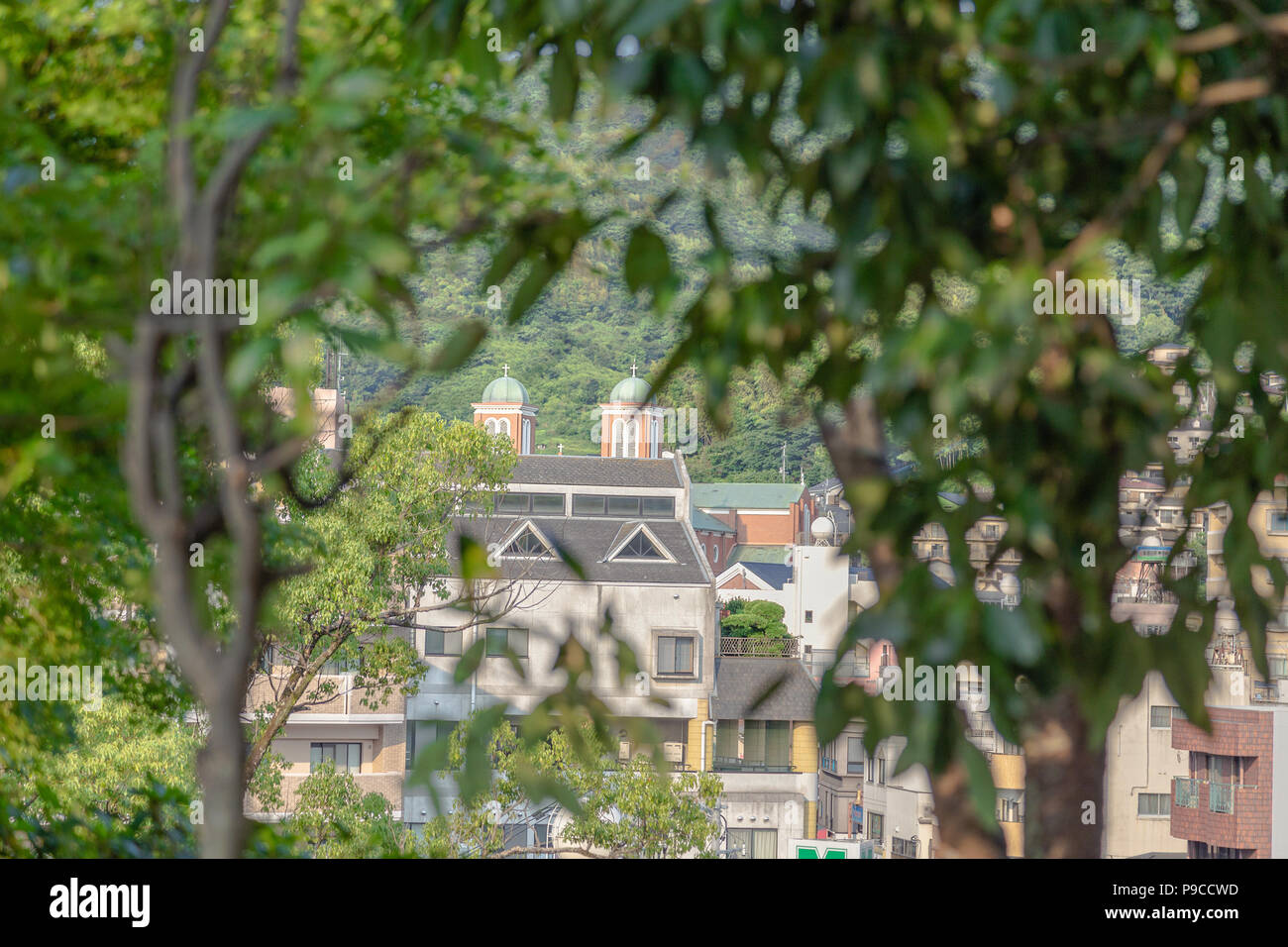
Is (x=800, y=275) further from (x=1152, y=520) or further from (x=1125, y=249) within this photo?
(x=1152, y=520)

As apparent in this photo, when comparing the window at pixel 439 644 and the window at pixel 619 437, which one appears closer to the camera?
the window at pixel 619 437

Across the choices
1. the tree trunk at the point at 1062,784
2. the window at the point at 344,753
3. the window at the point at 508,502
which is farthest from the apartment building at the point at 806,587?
the window at the point at 344,753

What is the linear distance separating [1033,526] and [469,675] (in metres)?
0.42

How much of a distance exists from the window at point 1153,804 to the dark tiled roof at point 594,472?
353cm

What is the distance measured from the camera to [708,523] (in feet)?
38.2

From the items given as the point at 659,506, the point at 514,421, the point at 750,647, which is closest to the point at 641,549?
the point at 659,506

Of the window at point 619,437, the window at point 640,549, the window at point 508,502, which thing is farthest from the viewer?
the window at point 640,549

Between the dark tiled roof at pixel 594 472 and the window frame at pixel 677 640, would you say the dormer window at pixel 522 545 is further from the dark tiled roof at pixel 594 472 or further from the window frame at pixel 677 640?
the window frame at pixel 677 640

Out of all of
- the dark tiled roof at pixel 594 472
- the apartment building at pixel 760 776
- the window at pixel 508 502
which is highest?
the dark tiled roof at pixel 594 472

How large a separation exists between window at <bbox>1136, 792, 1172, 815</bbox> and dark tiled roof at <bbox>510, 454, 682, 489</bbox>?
139 inches

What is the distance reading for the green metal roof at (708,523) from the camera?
10779 mm

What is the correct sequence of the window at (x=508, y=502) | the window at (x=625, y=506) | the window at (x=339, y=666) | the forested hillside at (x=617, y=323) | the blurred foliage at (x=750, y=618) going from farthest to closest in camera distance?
the blurred foliage at (x=750, y=618) → the window at (x=339, y=666) → the window at (x=625, y=506) → the window at (x=508, y=502) → the forested hillside at (x=617, y=323)

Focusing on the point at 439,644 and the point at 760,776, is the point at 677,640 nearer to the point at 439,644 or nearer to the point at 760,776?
the point at 760,776

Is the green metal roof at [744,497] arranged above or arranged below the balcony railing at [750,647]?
above
